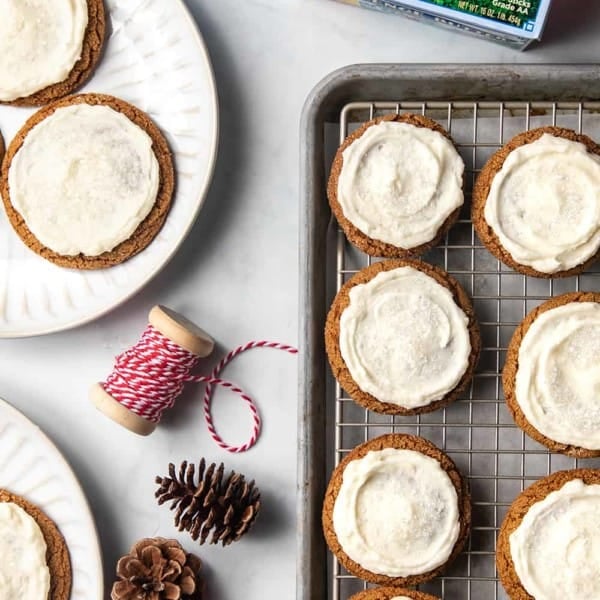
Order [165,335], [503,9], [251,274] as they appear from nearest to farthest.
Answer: [503,9] < [165,335] < [251,274]

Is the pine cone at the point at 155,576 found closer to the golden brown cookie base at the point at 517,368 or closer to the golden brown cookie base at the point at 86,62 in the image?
the golden brown cookie base at the point at 517,368

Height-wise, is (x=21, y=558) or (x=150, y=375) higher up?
(x=150, y=375)

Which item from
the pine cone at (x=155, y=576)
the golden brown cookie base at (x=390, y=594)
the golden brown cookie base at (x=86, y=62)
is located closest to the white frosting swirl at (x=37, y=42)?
the golden brown cookie base at (x=86, y=62)

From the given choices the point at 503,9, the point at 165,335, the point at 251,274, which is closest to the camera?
the point at 503,9

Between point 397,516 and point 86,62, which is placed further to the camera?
point 86,62

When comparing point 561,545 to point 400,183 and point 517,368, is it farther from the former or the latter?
point 400,183

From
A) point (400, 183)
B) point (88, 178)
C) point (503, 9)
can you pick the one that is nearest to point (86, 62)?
point (88, 178)
